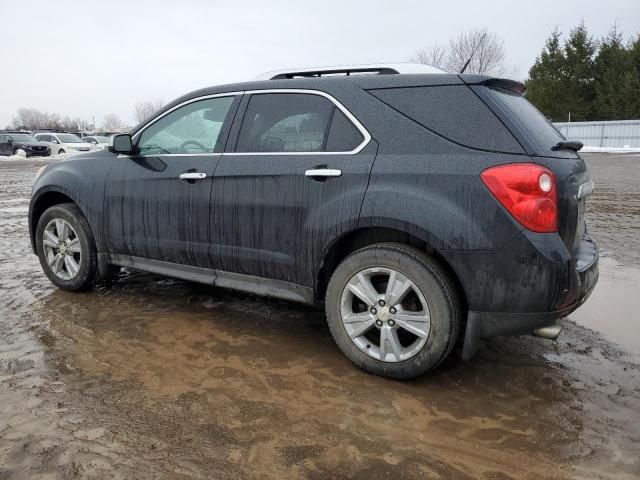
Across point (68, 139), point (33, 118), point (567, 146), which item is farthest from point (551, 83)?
point (33, 118)

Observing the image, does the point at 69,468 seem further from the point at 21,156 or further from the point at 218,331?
the point at 21,156

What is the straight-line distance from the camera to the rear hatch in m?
2.73

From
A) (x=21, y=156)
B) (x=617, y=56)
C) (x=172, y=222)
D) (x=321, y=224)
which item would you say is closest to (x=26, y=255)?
(x=172, y=222)

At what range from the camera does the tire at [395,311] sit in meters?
2.83

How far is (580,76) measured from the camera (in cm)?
4241

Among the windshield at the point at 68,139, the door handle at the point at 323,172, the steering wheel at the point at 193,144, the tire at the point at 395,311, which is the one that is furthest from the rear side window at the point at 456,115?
the windshield at the point at 68,139

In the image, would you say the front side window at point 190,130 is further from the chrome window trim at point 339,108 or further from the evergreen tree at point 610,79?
the evergreen tree at point 610,79

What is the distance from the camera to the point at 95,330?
3.77 metres

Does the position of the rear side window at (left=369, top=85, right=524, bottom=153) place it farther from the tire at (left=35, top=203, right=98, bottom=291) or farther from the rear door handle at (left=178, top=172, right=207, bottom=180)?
the tire at (left=35, top=203, right=98, bottom=291)

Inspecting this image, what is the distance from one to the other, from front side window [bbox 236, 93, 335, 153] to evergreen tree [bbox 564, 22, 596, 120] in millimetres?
44905

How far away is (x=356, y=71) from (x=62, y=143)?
101ft

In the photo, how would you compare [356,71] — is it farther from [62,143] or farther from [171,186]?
[62,143]

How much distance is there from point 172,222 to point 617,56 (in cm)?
4580

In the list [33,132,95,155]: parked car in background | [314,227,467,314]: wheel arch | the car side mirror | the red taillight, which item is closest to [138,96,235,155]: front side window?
the car side mirror
